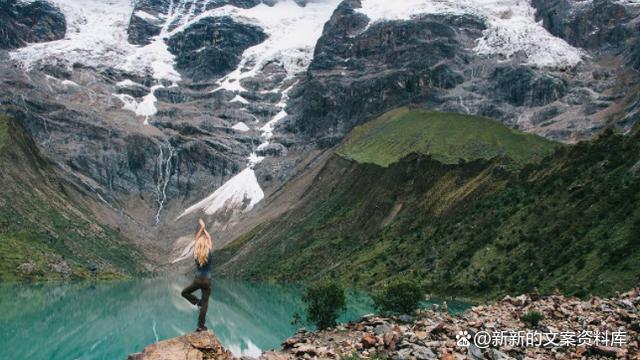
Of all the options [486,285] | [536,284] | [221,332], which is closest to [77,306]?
[221,332]

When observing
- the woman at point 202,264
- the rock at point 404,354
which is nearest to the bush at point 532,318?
the rock at point 404,354

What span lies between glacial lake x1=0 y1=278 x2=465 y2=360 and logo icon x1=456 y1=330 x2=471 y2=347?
115 feet

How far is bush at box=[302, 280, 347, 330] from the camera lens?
38250 millimetres

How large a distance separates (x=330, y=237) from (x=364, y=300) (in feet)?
262

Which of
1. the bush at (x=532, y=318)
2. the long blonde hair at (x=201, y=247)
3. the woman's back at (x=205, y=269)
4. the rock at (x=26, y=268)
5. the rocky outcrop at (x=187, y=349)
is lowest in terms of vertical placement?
the rock at (x=26, y=268)

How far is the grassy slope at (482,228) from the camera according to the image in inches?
2574

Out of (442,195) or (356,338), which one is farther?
(442,195)

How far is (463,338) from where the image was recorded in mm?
25516

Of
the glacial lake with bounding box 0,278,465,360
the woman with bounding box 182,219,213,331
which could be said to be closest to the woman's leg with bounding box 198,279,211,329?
the woman with bounding box 182,219,213,331

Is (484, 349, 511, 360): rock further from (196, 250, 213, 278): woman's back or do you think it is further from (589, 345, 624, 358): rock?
(196, 250, 213, 278): woman's back

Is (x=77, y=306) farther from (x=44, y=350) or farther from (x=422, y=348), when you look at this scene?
(x=422, y=348)

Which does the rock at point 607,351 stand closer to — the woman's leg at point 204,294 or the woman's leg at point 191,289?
the woman's leg at point 204,294

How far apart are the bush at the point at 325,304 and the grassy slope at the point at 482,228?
76.2 ft

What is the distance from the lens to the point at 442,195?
144500 mm
